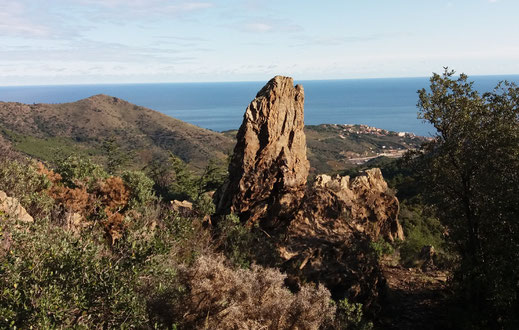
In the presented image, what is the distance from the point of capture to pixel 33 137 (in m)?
131

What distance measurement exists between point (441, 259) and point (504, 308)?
1107cm

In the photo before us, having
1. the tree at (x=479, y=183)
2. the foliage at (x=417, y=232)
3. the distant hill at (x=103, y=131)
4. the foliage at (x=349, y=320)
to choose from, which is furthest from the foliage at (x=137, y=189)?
the distant hill at (x=103, y=131)

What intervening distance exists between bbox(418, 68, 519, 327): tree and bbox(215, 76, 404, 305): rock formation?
4.12 m

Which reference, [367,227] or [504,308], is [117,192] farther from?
[504,308]

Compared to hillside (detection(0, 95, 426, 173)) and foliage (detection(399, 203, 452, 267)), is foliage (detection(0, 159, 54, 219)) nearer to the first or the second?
foliage (detection(399, 203, 452, 267))

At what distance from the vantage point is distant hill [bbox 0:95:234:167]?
420 feet

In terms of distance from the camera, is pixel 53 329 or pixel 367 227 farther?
pixel 367 227

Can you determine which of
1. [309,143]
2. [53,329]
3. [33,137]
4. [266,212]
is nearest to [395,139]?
[309,143]

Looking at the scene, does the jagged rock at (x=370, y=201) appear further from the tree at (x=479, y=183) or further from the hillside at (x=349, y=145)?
the hillside at (x=349, y=145)

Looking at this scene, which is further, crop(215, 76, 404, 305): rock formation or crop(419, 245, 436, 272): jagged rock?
crop(419, 245, 436, 272): jagged rock

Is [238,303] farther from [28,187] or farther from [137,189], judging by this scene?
[28,187]

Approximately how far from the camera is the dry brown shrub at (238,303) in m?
8.77

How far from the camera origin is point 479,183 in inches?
498

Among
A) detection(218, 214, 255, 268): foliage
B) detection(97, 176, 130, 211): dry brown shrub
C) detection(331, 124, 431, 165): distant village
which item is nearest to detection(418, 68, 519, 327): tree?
detection(218, 214, 255, 268): foliage
